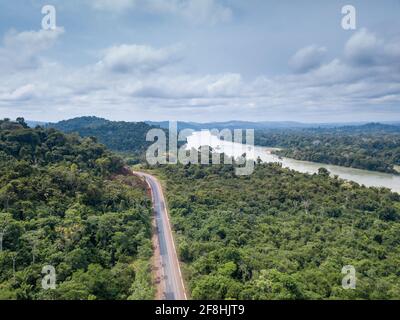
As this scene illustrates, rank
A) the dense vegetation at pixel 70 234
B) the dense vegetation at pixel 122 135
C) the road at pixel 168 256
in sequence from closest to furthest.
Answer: the dense vegetation at pixel 70 234 → the road at pixel 168 256 → the dense vegetation at pixel 122 135

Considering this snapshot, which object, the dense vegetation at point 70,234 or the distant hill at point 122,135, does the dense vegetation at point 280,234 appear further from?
the distant hill at point 122,135

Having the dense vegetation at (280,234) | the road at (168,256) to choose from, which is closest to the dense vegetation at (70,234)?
the road at (168,256)

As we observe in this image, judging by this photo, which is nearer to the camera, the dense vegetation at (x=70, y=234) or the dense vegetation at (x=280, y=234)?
the dense vegetation at (x=70, y=234)

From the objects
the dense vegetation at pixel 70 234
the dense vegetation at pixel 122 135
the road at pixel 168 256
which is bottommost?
the road at pixel 168 256

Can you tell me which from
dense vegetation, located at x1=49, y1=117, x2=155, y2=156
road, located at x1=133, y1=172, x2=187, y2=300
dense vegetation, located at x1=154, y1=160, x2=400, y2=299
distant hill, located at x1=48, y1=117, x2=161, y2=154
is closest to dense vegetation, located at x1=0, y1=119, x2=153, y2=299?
road, located at x1=133, y1=172, x2=187, y2=300

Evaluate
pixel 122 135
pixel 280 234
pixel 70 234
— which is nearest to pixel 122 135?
pixel 122 135

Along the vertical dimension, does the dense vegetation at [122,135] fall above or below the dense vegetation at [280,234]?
above
